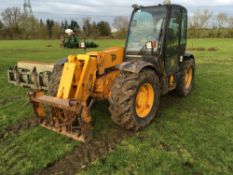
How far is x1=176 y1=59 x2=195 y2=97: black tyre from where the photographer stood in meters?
7.04

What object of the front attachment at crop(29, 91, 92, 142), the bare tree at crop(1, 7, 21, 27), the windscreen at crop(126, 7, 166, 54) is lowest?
the front attachment at crop(29, 91, 92, 142)

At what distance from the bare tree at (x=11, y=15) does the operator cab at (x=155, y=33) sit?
70.0m

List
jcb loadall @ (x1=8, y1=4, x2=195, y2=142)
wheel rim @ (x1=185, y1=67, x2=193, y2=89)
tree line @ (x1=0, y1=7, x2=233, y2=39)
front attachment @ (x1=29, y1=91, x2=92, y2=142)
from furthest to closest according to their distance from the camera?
1. tree line @ (x1=0, y1=7, x2=233, y2=39)
2. wheel rim @ (x1=185, y1=67, x2=193, y2=89)
3. jcb loadall @ (x1=8, y1=4, x2=195, y2=142)
4. front attachment @ (x1=29, y1=91, x2=92, y2=142)

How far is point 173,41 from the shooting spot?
20.0 ft

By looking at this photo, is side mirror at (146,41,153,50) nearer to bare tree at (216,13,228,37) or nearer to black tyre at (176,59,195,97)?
black tyre at (176,59,195,97)

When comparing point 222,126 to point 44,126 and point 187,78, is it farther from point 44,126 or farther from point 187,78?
point 44,126

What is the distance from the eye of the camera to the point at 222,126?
5344 mm

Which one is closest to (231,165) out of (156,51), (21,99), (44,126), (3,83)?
(156,51)

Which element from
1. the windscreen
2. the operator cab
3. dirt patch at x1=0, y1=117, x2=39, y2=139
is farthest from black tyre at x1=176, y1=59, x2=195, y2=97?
dirt patch at x1=0, y1=117, x2=39, y2=139

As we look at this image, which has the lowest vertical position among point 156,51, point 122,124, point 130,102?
point 122,124

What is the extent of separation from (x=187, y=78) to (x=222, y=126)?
2.61m

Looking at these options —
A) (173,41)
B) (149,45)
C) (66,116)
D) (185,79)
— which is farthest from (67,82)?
(185,79)

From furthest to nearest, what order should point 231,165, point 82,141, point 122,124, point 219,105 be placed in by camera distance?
point 219,105, point 122,124, point 82,141, point 231,165

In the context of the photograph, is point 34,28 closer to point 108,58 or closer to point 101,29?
point 101,29
